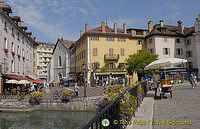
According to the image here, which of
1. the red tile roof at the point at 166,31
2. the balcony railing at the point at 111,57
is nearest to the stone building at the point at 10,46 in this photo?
the balcony railing at the point at 111,57

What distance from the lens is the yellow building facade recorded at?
106 feet

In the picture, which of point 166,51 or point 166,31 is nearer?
point 166,51

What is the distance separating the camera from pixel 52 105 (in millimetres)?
17578

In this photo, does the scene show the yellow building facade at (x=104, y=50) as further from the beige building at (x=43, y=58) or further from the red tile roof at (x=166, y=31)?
the beige building at (x=43, y=58)

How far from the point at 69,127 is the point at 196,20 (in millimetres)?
33225

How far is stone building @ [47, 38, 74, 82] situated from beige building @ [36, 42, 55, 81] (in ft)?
67.3

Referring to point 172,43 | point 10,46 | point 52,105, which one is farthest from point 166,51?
point 10,46

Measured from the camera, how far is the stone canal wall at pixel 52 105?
16578 millimetres

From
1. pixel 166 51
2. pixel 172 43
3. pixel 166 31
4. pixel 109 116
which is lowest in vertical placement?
pixel 109 116

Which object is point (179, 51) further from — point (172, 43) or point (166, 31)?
point (166, 31)

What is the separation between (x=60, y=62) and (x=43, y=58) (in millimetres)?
30206

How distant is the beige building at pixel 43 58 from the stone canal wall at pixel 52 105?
187 ft

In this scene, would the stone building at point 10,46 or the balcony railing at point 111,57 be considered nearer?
the stone building at point 10,46

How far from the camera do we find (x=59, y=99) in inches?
704
